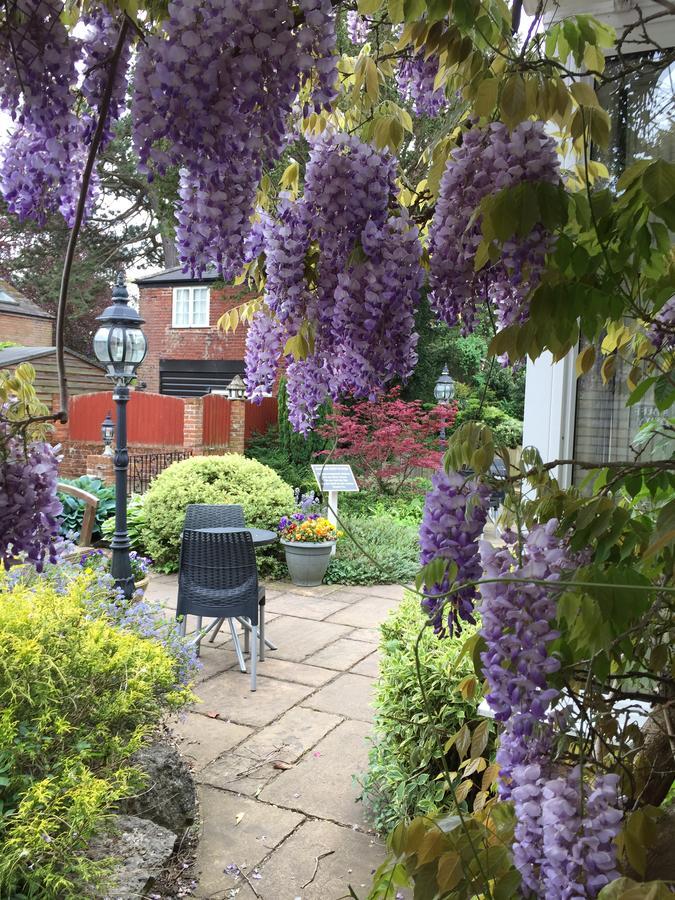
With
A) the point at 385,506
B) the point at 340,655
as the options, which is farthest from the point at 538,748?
the point at 385,506

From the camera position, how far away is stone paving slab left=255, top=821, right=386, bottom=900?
8.03ft

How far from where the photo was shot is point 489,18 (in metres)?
0.96

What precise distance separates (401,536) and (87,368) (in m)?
9.30

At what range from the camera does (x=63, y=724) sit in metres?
2.09

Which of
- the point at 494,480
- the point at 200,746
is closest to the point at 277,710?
the point at 200,746

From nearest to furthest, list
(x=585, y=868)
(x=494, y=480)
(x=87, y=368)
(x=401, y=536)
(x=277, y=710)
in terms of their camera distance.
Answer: (x=585, y=868), (x=494, y=480), (x=277, y=710), (x=401, y=536), (x=87, y=368)

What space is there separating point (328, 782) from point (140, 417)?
973 cm

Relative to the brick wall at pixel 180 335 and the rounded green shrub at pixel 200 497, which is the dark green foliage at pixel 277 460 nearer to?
the brick wall at pixel 180 335

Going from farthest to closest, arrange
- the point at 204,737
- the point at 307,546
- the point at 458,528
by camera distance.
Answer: the point at 307,546
the point at 204,737
the point at 458,528

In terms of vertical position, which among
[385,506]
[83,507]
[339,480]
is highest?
[339,480]

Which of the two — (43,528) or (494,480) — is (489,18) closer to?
(494,480)

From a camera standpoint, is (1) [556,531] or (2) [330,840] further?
(2) [330,840]

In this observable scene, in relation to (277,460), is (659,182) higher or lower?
higher

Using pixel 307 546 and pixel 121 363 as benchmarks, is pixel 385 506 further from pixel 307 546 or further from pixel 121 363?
pixel 121 363
